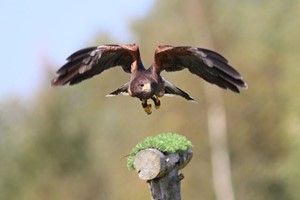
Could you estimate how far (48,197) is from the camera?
33094 mm

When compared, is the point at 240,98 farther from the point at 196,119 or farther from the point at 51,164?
the point at 51,164

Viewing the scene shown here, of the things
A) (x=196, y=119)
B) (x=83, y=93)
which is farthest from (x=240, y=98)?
(x=83, y=93)

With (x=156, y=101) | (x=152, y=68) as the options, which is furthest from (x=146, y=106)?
(x=152, y=68)

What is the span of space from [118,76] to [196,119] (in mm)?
15771

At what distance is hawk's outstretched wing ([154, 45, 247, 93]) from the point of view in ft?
37.5

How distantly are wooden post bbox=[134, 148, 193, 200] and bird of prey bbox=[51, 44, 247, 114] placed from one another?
75 centimetres

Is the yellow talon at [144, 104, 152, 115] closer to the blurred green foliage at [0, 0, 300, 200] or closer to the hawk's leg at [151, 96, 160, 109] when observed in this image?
the hawk's leg at [151, 96, 160, 109]

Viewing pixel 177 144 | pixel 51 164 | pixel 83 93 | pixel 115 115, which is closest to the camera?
pixel 177 144

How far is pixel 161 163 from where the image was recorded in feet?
35.9

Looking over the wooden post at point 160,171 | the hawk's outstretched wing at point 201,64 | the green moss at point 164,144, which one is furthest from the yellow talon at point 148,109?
the wooden post at point 160,171

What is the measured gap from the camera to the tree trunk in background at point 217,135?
32562 mm

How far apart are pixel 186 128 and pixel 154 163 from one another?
20.4m

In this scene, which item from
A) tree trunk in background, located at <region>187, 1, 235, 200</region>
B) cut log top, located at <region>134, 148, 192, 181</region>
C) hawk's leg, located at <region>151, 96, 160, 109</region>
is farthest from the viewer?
tree trunk in background, located at <region>187, 1, 235, 200</region>

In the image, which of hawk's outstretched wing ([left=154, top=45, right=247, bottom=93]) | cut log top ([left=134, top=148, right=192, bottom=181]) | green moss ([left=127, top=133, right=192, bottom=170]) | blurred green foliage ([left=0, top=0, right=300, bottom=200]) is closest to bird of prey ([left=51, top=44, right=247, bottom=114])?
hawk's outstretched wing ([left=154, top=45, right=247, bottom=93])
